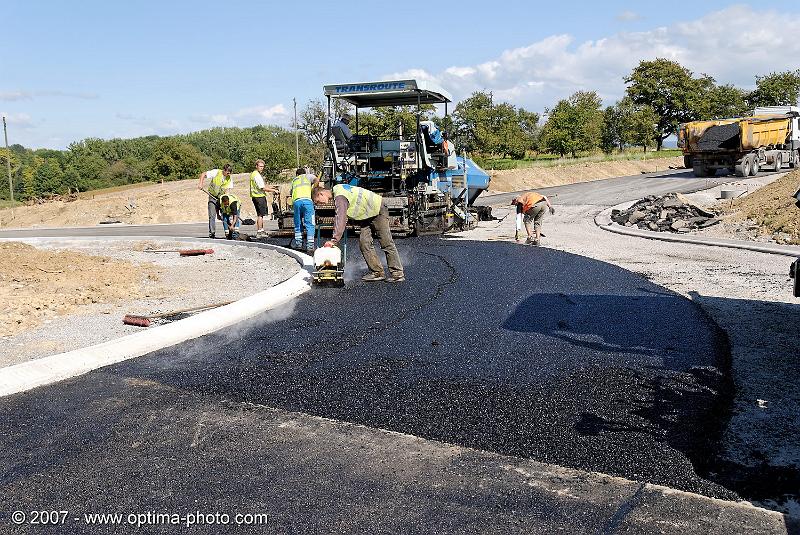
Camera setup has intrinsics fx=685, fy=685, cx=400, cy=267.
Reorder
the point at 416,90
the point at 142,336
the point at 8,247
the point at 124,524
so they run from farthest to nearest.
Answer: the point at 416,90, the point at 8,247, the point at 142,336, the point at 124,524

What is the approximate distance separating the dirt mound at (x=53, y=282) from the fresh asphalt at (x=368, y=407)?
6.46ft

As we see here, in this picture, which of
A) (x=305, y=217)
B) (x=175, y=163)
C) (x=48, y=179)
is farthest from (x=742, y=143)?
(x=48, y=179)

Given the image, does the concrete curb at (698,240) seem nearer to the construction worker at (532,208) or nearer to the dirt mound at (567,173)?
the construction worker at (532,208)

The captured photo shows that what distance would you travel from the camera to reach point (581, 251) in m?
12.4

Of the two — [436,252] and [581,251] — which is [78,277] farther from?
[581,251]

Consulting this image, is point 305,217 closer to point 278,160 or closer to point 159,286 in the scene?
point 159,286

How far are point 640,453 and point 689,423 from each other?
24.1 inches

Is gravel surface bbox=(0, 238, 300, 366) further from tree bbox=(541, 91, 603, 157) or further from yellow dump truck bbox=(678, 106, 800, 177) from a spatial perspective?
tree bbox=(541, 91, 603, 157)

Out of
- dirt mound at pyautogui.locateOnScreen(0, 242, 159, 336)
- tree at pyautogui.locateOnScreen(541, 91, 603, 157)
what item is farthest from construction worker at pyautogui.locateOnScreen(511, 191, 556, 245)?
tree at pyautogui.locateOnScreen(541, 91, 603, 157)

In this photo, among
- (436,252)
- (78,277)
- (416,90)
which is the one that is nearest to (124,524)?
(78,277)

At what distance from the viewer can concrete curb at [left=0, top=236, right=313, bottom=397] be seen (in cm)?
484

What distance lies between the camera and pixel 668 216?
1641cm

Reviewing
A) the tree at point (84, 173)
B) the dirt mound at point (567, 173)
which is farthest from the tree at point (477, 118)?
the tree at point (84, 173)

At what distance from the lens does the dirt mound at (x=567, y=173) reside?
3503 centimetres
